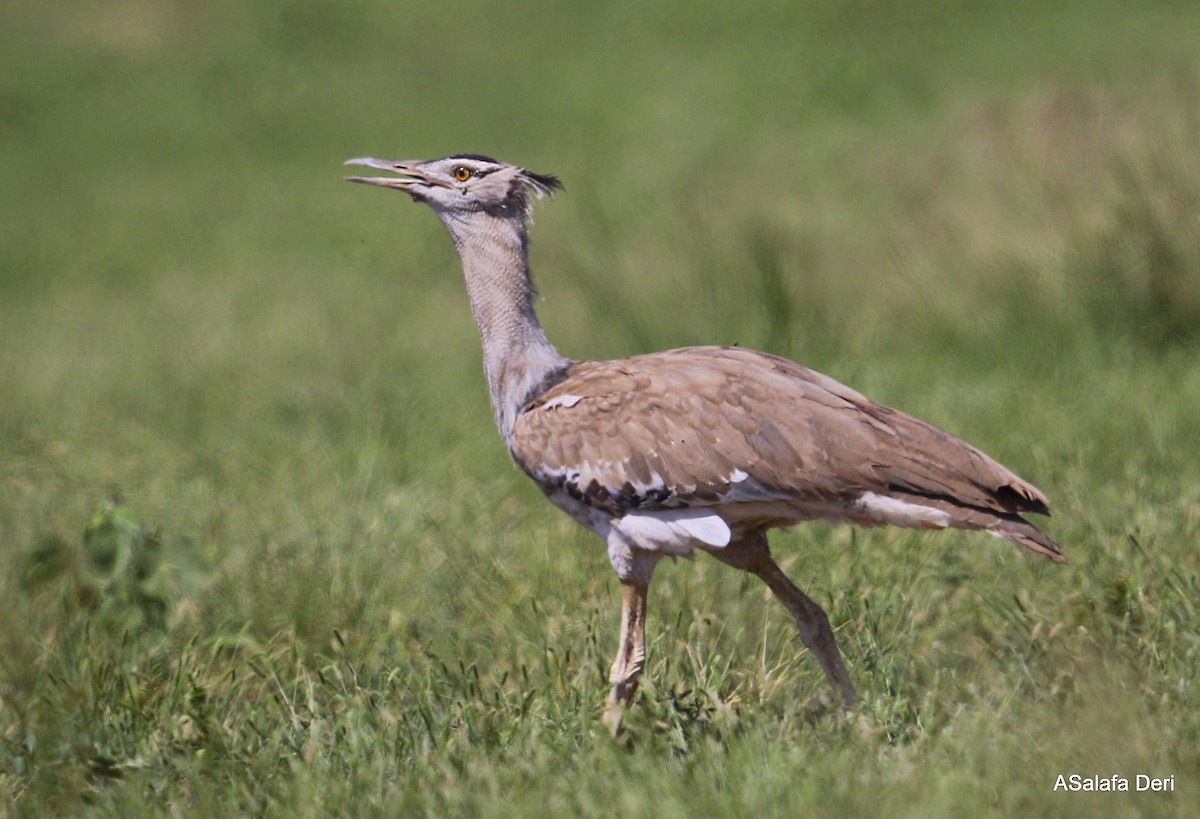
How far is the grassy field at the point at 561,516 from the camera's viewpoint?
2.46 metres

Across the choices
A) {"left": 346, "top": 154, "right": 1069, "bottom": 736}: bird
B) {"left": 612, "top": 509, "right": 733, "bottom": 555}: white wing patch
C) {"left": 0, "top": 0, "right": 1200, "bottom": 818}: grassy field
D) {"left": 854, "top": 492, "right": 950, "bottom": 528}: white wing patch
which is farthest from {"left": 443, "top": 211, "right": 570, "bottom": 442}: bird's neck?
{"left": 854, "top": 492, "right": 950, "bottom": 528}: white wing patch

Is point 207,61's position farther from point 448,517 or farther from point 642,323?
point 448,517

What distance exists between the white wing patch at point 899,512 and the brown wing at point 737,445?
14mm

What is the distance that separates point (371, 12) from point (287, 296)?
7.45 m

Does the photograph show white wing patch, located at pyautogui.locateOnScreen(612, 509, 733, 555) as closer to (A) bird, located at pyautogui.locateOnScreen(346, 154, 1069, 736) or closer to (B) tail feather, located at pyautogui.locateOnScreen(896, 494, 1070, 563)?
(A) bird, located at pyautogui.locateOnScreen(346, 154, 1069, 736)

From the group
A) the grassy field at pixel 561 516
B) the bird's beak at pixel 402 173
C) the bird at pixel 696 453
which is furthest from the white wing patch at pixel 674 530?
the bird's beak at pixel 402 173

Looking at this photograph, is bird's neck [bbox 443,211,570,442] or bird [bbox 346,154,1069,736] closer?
bird [bbox 346,154,1069,736]

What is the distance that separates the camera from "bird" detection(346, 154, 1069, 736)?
8.78ft

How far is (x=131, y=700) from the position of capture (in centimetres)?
273

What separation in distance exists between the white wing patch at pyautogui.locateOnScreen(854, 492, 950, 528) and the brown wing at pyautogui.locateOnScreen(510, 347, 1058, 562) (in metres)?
0.01

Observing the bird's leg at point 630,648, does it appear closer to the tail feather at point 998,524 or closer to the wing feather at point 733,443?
the wing feather at point 733,443

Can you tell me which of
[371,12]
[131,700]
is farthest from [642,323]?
[371,12]

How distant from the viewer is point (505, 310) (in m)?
3.13

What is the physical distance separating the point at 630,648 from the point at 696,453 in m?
0.40
